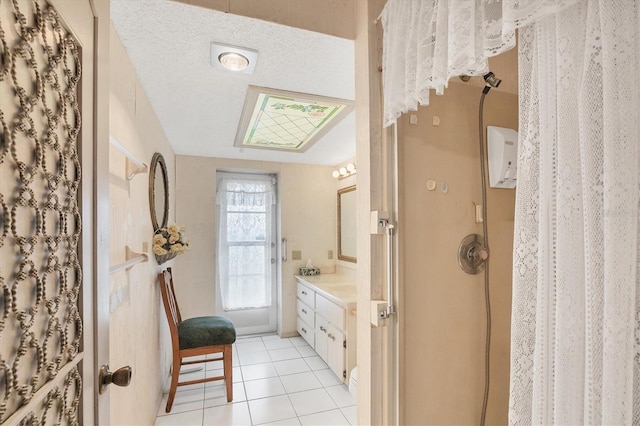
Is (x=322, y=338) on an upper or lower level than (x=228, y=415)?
upper

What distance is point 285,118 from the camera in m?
2.35

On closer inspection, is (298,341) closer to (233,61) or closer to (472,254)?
(472,254)

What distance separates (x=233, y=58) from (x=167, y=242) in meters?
1.39

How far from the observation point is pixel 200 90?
1.86 metres

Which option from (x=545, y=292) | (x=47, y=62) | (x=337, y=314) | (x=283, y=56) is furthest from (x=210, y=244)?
(x=545, y=292)

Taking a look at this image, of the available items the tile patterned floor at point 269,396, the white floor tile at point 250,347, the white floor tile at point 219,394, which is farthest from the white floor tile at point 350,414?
the white floor tile at point 250,347

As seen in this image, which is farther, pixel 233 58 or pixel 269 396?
pixel 269 396

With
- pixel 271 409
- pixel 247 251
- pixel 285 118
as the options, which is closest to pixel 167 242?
pixel 285 118

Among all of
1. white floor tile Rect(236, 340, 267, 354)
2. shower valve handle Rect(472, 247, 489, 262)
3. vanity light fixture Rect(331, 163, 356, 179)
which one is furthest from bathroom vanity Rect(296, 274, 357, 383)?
shower valve handle Rect(472, 247, 489, 262)

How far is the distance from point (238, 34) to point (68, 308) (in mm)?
1224

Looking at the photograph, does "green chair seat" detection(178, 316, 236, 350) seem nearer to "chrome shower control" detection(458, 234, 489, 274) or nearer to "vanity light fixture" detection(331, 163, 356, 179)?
"chrome shower control" detection(458, 234, 489, 274)

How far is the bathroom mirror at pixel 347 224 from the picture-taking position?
364cm

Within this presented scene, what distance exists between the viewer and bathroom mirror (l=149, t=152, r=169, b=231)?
2057mm

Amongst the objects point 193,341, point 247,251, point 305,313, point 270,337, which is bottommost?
point 270,337
